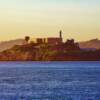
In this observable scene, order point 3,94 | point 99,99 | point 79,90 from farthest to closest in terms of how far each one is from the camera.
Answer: point 79,90 → point 3,94 → point 99,99

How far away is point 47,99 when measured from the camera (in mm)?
55656

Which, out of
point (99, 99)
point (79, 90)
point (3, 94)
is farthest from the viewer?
point (79, 90)

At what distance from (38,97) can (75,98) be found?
3770 millimetres

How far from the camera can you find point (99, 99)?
54938mm

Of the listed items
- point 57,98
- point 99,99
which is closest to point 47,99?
point 57,98

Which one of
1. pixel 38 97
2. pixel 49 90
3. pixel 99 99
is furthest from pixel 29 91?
pixel 99 99

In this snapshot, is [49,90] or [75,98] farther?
[49,90]

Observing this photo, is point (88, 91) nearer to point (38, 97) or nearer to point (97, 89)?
point (97, 89)

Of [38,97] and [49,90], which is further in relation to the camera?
[49,90]

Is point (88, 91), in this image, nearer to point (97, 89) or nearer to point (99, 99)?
point (97, 89)

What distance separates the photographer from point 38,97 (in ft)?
191

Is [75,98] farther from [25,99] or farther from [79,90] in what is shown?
[79,90]

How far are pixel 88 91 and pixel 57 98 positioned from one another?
9274 millimetres

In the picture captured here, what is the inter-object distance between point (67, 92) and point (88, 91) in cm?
252
